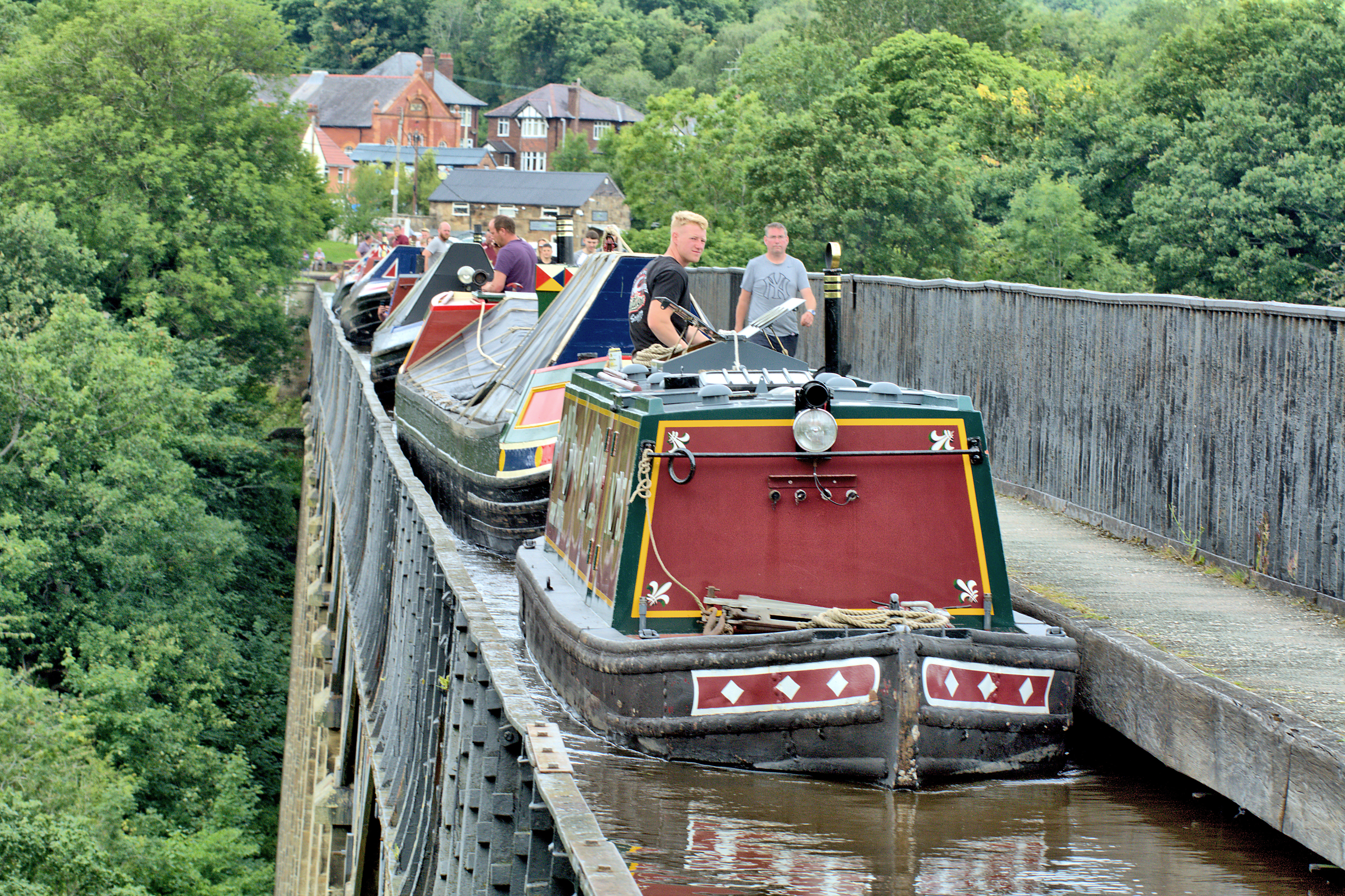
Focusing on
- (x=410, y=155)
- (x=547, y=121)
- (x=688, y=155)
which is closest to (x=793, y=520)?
(x=688, y=155)

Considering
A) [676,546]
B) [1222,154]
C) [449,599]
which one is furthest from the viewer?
[1222,154]

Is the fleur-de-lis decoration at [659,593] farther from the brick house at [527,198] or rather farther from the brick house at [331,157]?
the brick house at [331,157]

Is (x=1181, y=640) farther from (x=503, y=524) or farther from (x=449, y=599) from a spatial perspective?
(x=503, y=524)

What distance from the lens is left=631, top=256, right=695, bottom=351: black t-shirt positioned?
9.01m

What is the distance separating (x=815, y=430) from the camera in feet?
21.1

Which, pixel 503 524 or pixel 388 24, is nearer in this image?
pixel 503 524

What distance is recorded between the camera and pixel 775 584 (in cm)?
657

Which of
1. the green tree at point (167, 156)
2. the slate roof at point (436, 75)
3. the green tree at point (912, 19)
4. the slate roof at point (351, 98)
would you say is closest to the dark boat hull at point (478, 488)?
the green tree at point (167, 156)

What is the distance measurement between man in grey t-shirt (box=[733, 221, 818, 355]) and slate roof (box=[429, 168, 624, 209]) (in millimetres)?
84950

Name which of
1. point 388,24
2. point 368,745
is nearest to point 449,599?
point 368,745

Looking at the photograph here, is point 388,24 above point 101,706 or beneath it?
above

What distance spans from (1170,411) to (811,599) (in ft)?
13.2

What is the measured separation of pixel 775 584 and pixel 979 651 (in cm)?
93

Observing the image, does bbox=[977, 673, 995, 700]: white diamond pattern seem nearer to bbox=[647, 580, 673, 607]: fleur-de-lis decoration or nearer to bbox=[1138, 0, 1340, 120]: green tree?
bbox=[647, 580, 673, 607]: fleur-de-lis decoration
